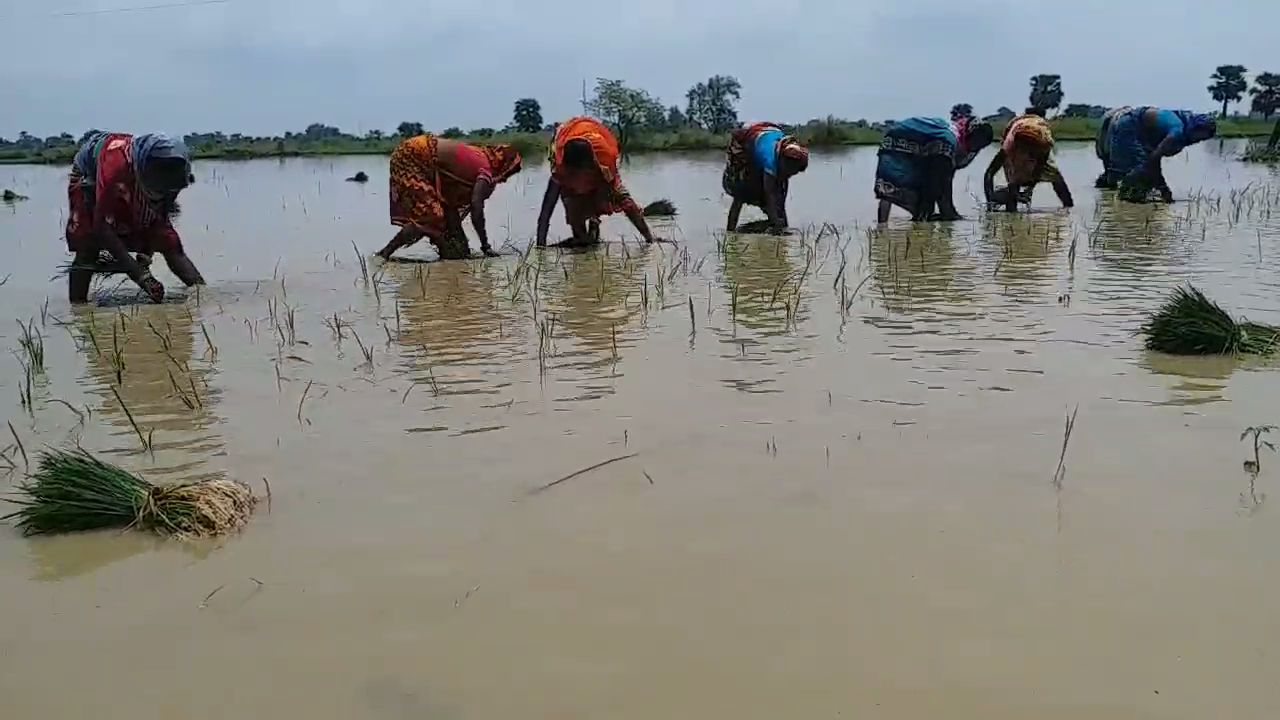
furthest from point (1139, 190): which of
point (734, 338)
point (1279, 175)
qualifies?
point (734, 338)

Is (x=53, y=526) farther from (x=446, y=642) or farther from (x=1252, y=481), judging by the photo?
(x=1252, y=481)

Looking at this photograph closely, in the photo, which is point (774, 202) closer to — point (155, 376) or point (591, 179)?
point (591, 179)

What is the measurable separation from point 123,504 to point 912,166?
9.34 metres

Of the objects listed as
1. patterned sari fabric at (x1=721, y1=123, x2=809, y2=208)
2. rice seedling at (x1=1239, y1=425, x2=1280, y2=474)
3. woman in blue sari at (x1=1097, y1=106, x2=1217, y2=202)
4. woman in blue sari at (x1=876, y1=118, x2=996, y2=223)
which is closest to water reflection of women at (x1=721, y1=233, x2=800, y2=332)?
patterned sari fabric at (x1=721, y1=123, x2=809, y2=208)

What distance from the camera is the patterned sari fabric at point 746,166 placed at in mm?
10852

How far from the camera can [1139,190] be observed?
12.7 metres

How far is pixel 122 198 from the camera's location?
287 inches

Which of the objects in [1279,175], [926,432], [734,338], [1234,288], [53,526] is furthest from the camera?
[1279,175]

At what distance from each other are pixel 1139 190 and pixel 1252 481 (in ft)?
34.6

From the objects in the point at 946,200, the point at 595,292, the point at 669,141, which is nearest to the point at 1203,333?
the point at 595,292

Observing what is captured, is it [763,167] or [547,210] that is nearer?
[547,210]

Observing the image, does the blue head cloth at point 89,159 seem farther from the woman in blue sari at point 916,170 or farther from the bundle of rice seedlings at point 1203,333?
the woman in blue sari at point 916,170

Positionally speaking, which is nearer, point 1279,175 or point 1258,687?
point 1258,687

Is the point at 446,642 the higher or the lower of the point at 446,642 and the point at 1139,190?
the lower
